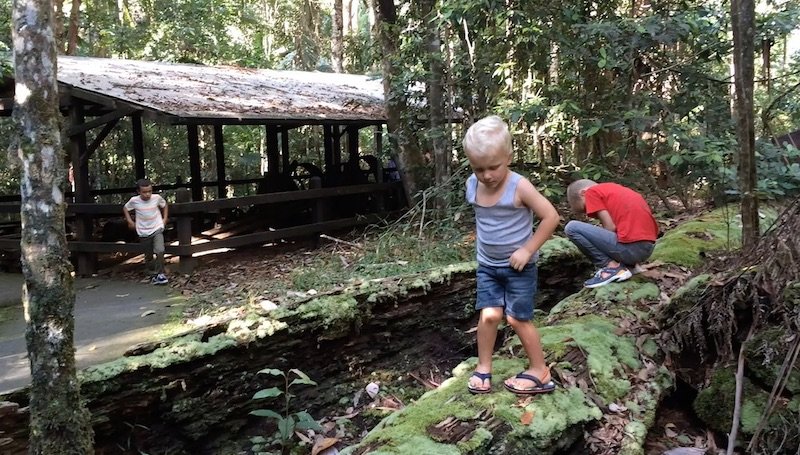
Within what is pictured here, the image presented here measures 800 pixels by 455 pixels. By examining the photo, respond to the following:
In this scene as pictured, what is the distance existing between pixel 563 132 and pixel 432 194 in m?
2.21

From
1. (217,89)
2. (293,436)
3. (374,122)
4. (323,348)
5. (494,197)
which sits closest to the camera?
(494,197)

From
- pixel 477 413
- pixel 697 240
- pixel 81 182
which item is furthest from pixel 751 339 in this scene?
pixel 81 182

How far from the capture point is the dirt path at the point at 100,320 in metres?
5.46

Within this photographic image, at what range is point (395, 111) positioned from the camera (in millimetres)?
11484

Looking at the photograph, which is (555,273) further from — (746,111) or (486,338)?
(486,338)

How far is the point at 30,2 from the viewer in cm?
374

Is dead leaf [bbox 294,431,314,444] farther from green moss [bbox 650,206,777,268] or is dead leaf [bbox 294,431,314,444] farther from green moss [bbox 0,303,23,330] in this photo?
green moss [bbox 0,303,23,330]

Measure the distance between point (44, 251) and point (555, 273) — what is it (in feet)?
15.8

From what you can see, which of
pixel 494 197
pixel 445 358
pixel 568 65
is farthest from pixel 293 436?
pixel 568 65

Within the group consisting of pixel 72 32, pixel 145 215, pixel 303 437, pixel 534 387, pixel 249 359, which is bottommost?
pixel 303 437

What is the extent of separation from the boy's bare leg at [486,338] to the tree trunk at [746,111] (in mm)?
2767

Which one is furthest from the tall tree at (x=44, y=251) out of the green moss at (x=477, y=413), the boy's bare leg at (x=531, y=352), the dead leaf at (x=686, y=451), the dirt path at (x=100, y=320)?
the dead leaf at (x=686, y=451)

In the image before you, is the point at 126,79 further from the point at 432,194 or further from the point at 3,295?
the point at 432,194

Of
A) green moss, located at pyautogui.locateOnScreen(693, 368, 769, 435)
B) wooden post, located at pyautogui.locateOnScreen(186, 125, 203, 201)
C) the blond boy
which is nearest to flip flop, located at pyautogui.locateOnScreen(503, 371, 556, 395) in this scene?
the blond boy
